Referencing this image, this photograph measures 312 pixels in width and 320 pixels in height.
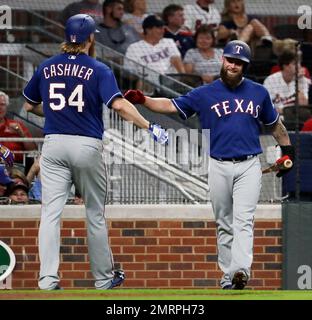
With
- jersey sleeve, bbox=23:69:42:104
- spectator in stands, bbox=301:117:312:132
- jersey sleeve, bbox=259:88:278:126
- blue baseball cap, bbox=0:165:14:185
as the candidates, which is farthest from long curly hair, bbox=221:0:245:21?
jersey sleeve, bbox=23:69:42:104

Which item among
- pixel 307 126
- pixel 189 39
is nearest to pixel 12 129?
pixel 307 126

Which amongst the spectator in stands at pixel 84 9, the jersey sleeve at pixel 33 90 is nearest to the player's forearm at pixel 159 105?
the jersey sleeve at pixel 33 90

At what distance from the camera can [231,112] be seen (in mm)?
9930

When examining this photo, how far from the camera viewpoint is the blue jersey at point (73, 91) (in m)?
9.45

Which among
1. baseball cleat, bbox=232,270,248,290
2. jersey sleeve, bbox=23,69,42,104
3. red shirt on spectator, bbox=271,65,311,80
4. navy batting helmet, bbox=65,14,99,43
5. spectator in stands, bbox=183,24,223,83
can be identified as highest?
spectator in stands, bbox=183,24,223,83

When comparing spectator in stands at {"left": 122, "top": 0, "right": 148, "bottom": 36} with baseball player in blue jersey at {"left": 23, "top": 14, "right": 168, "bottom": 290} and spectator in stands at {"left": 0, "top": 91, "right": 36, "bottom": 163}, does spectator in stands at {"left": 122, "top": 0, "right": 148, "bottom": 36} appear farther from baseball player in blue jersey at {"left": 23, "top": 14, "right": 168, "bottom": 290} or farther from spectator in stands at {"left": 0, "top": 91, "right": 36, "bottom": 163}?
baseball player in blue jersey at {"left": 23, "top": 14, "right": 168, "bottom": 290}

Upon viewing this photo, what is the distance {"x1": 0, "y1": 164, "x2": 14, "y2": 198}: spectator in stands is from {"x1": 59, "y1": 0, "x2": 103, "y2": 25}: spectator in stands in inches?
119

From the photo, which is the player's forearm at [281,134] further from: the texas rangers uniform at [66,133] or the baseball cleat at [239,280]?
the texas rangers uniform at [66,133]

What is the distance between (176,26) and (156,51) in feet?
2.28

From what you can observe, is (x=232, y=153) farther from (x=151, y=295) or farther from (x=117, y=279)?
(x=151, y=295)

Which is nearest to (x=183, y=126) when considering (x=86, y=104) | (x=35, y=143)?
(x=35, y=143)

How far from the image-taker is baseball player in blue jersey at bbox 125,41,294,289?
986 cm
